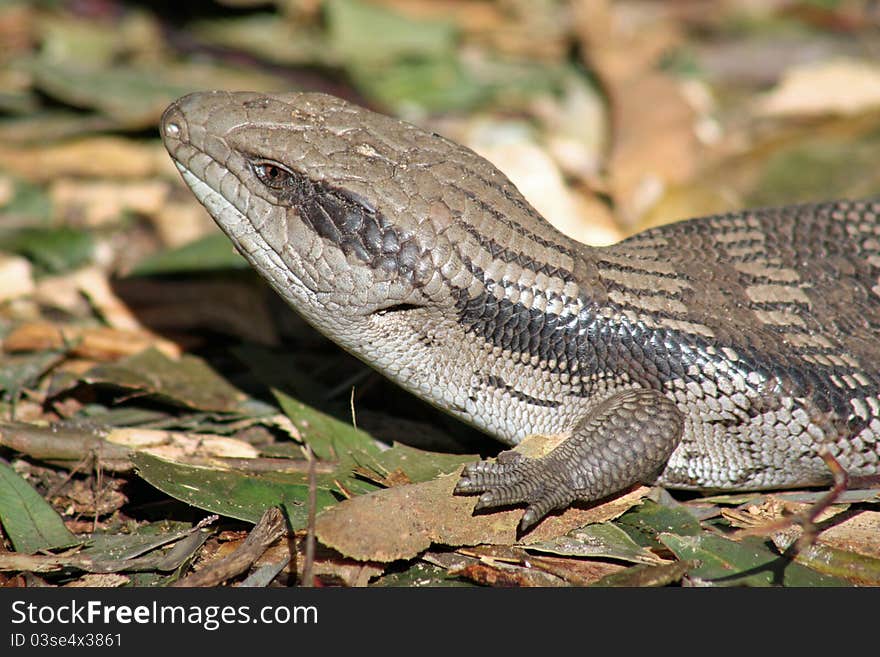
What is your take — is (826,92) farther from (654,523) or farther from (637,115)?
(654,523)

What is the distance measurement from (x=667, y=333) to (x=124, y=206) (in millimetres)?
4117

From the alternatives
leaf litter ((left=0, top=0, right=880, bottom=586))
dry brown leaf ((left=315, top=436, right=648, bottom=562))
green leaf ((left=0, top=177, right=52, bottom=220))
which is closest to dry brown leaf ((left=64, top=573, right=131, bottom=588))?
leaf litter ((left=0, top=0, right=880, bottom=586))

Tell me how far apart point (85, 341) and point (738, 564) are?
3535mm

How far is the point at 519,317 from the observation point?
4008mm

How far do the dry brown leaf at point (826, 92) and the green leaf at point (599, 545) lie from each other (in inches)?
185

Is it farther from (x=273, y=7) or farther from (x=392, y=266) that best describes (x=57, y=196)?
(x=392, y=266)

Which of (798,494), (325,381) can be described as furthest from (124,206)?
(798,494)

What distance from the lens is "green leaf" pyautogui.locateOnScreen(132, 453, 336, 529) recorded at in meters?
3.93

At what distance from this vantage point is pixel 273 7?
842 cm

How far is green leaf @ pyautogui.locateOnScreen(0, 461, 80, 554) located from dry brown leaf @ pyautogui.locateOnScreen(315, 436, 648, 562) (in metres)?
1.13

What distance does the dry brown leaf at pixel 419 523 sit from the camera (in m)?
3.72

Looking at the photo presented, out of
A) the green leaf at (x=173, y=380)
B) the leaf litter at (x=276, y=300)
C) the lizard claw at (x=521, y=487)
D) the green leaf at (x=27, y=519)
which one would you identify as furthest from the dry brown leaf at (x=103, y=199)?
the lizard claw at (x=521, y=487)

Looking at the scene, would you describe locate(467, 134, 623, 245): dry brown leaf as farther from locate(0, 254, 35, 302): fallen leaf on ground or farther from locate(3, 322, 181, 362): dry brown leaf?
locate(0, 254, 35, 302): fallen leaf on ground
